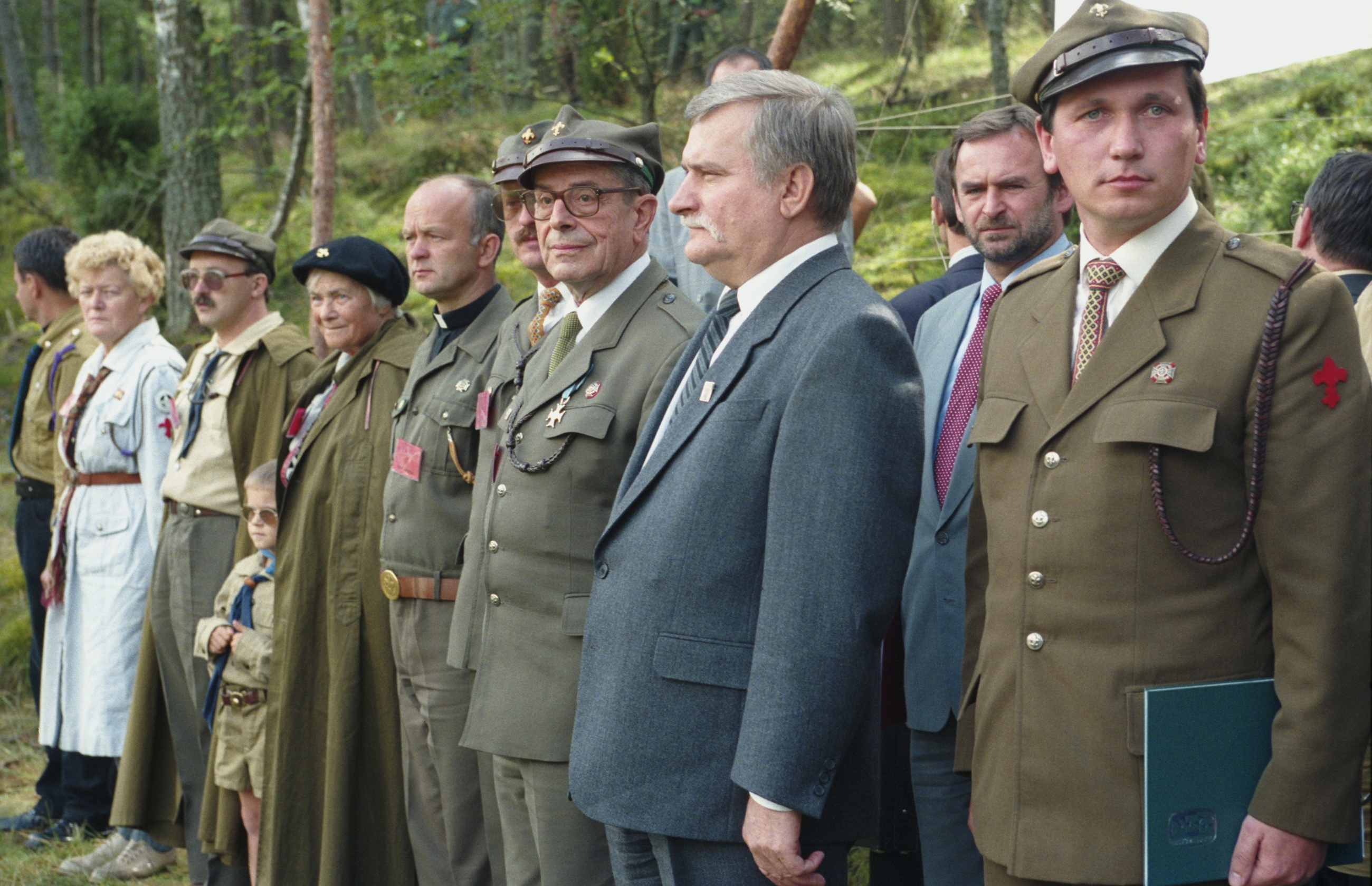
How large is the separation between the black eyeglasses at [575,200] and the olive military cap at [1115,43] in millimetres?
1304

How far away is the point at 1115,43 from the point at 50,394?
557cm

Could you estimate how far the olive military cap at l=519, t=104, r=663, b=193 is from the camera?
317cm

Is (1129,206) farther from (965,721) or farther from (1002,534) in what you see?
(965,721)

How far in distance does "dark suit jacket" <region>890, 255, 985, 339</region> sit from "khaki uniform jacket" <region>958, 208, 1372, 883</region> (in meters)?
1.61

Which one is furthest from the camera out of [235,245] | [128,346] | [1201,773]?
[128,346]

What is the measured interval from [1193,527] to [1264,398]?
0.22m

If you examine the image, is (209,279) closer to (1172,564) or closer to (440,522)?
(440,522)

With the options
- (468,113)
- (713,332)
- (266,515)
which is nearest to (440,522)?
(266,515)

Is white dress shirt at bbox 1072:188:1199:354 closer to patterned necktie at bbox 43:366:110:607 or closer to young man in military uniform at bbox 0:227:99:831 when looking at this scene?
patterned necktie at bbox 43:366:110:607

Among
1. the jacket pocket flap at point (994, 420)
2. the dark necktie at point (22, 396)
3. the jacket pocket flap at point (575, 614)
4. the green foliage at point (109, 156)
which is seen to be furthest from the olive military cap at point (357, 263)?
the green foliage at point (109, 156)

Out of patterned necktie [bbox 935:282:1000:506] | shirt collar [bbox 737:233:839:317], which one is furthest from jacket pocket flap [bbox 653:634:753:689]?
patterned necktie [bbox 935:282:1000:506]

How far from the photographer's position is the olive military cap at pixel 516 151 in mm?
3720

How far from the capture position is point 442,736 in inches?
146

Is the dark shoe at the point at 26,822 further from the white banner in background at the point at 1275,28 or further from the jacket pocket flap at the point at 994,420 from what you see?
the white banner in background at the point at 1275,28
